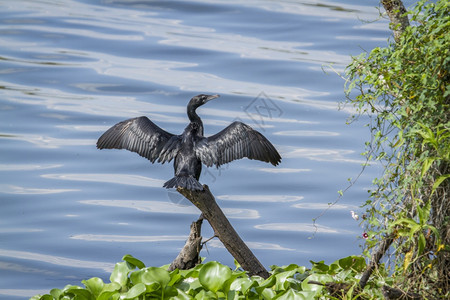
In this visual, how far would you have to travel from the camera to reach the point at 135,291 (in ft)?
14.7

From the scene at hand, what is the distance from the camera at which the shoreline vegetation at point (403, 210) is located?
4176 millimetres

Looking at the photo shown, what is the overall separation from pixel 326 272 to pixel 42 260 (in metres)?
3.68

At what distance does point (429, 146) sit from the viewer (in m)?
4.21

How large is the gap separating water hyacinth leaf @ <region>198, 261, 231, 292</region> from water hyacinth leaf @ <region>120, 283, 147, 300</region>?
0.33m

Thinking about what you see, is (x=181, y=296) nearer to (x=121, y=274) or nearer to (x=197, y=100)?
(x=121, y=274)

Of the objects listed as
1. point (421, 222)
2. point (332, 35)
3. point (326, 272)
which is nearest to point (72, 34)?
point (332, 35)

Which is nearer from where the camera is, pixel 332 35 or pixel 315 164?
pixel 315 164

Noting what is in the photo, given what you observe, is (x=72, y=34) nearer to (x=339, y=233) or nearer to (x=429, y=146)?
(x=339, y=233)

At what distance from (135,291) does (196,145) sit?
1728mm

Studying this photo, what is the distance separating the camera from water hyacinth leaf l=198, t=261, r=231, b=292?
4590 millimetres

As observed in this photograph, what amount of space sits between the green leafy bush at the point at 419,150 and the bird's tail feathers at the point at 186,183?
124 cm

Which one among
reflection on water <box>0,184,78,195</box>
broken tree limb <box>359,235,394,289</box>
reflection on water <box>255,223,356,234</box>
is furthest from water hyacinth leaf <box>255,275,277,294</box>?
reflection on water <box>0,184,78,195</box>

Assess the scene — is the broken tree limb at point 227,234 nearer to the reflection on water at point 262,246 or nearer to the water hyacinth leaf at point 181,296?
the water hyacinth leaf at point 181,296

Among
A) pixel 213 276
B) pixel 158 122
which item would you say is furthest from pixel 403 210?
pixel 158 122
